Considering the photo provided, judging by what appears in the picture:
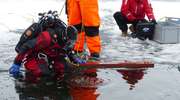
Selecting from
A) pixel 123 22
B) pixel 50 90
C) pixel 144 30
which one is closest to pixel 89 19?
pixel 50 90

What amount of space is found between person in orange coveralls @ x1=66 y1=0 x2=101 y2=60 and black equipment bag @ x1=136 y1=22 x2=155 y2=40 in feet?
7.34

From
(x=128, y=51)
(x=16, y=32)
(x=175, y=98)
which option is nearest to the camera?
(x=175, y=98)

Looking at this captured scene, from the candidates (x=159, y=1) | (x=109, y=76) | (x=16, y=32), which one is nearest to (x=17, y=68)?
(x=109, y=76)

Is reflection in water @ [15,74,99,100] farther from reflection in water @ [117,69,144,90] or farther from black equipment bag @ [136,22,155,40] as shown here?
black equipment bag @ [136,22,155,40]

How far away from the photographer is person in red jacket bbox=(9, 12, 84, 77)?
6531mm

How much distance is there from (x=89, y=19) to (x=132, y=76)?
1.36 metres

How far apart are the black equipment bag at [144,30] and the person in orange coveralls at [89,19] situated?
2236 millimetres

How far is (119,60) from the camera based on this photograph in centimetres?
767

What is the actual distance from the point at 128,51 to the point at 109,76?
190cm

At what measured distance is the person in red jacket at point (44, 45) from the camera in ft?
21.4

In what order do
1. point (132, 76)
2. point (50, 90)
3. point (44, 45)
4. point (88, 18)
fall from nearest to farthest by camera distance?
point (50, 90)
point (44, 45)
point (132, 76)
point (88, 18)

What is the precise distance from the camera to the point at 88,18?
764 centimetres

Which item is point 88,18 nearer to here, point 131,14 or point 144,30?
point 144,30

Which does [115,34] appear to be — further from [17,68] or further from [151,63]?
[17,68]
